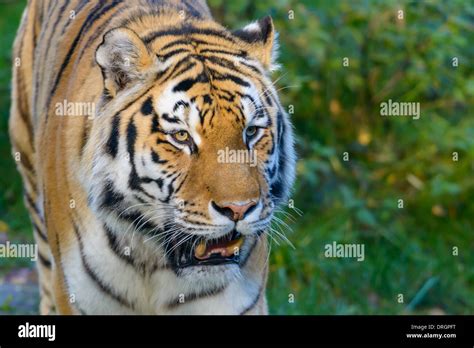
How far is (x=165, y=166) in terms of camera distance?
315 cm

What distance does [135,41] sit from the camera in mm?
3150

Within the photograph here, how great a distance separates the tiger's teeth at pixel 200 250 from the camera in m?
3.20

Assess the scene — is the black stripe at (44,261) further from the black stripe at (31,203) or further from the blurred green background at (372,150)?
the blurred green background at (372,150)

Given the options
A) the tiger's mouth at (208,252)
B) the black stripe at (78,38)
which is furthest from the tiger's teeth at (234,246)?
the black stripe at (78,38)

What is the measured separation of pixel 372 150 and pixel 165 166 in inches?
135

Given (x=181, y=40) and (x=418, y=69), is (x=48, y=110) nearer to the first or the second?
(x=181, y=40)

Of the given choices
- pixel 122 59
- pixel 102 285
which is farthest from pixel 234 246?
pixel 122 59

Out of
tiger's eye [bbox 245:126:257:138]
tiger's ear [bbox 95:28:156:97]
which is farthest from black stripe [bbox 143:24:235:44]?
tiger's eye [bbox 245:126:257:138]

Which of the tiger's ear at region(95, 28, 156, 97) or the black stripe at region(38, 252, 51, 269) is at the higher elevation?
the tiger's ear at region(95, 28, 156, 97)

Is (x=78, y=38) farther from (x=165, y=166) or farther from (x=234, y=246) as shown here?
(x=234, y=246)

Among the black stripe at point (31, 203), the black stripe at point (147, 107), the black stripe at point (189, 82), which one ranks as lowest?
the black stripe at point (31, 203)

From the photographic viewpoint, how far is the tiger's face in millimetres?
3080

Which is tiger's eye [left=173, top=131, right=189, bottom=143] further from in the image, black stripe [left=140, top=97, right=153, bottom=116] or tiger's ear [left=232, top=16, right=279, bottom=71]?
tiger's ear [left=232, top=16, right=279, bottom=71]

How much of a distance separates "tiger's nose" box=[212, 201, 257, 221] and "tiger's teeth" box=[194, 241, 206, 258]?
209 mm
